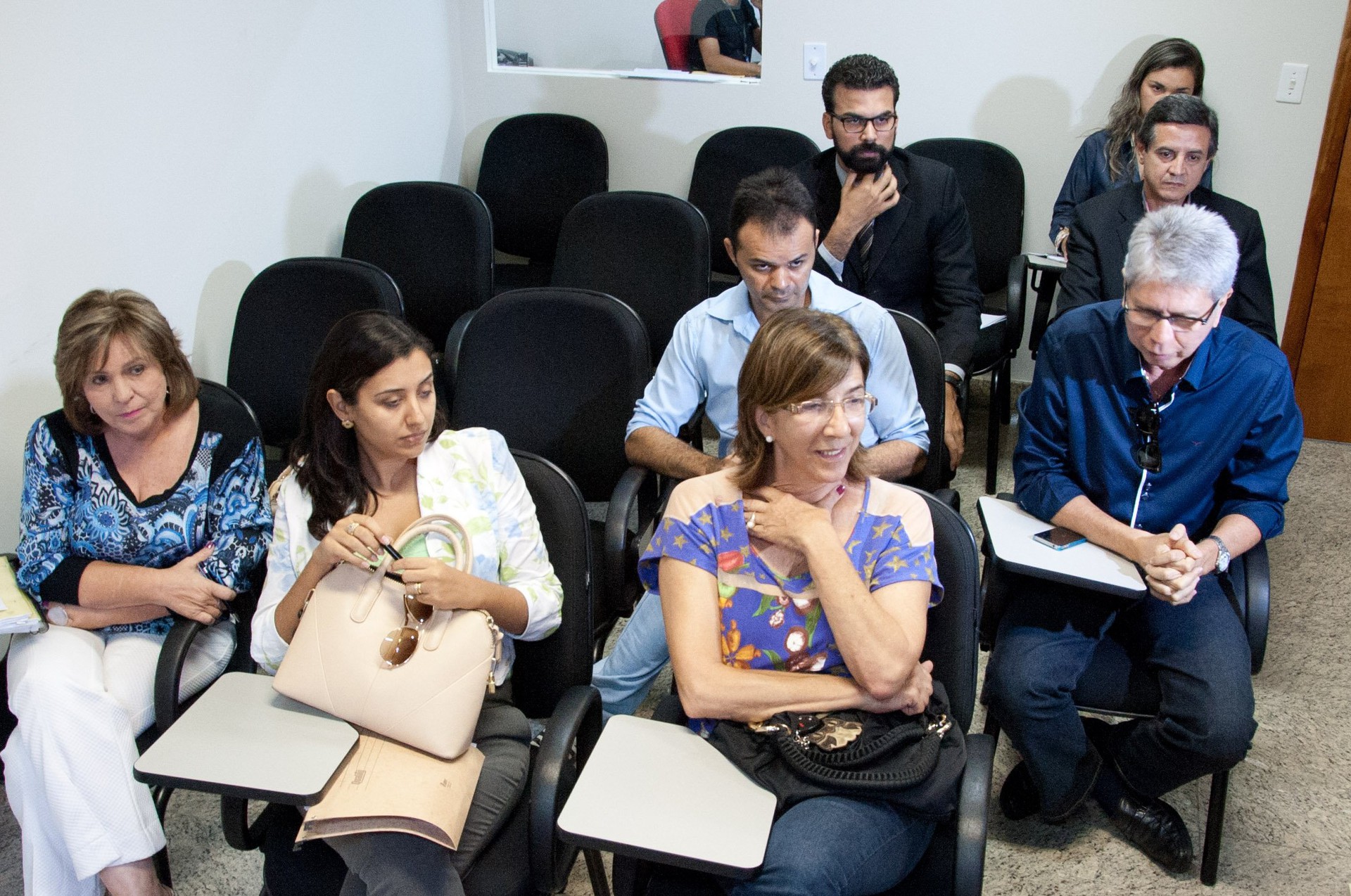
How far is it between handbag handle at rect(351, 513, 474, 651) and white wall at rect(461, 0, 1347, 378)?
293cm

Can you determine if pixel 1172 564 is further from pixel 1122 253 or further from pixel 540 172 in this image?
pixel 540 172

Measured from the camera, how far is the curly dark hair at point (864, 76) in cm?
305

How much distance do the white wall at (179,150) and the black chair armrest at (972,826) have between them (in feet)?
7.41

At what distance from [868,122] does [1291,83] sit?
174 centimetres

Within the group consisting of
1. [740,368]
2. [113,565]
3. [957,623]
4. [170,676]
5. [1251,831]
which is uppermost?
[740,368]

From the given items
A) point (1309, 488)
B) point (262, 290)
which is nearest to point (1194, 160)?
point (1309, 488)

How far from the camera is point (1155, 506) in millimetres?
2143

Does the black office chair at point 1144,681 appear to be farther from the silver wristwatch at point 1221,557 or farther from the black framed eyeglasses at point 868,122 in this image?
the black framed eyeglasses at point 868,122

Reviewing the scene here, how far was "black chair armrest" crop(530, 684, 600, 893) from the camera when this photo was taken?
155 cm

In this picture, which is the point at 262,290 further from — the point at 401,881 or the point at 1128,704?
the point at 1128,704

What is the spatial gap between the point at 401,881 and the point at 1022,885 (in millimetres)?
1249

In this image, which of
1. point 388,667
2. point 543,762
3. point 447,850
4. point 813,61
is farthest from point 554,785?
point 813,61

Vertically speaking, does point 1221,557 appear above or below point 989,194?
below

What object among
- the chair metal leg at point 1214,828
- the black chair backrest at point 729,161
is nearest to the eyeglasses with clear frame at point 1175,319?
the chair metal leg at point 1214,828
